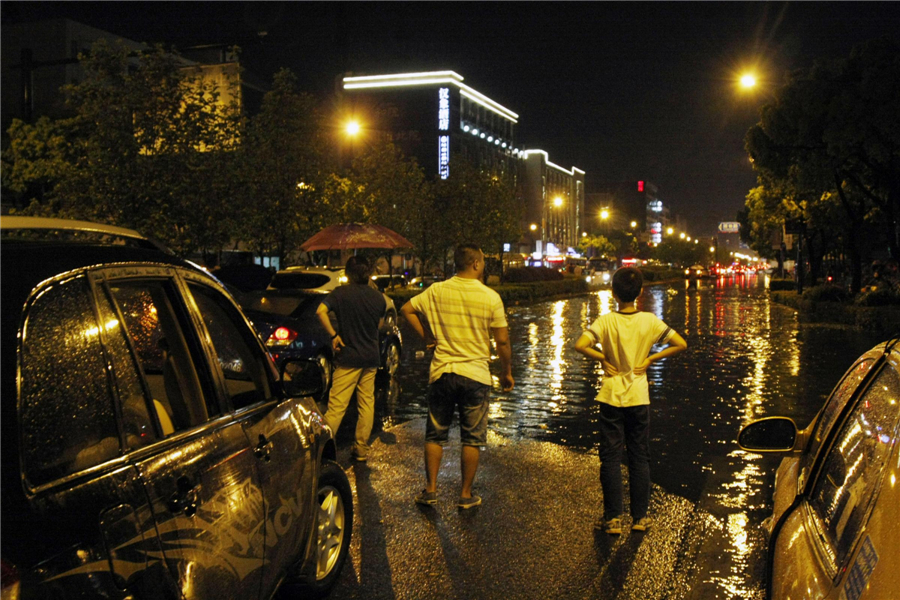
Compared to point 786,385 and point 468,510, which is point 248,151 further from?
point 468,510

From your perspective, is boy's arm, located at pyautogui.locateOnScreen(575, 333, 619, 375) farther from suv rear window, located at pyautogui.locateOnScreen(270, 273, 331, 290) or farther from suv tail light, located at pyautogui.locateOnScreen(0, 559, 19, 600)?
suv rear window, located at pyautogui.locateOnScreen(270, 273, 331, 290)

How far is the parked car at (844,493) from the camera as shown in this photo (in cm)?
193

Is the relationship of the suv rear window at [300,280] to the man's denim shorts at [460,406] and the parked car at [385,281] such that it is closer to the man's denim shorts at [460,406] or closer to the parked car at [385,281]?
the parked car at [385,281]

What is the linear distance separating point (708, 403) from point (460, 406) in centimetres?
617

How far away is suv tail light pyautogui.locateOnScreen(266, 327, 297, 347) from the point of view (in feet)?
36.6

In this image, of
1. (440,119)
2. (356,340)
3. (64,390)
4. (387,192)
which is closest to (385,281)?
(356,340)

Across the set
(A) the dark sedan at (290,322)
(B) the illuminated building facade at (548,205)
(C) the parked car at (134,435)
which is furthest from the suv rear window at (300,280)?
(B) the illuminated building facade at (548,205)

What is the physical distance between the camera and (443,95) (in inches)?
4055

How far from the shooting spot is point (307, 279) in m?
13.5

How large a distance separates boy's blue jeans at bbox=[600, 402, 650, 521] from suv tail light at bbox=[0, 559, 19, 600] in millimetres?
4163

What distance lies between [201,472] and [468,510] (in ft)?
11.7

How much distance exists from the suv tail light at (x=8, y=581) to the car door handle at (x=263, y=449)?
4.99ft

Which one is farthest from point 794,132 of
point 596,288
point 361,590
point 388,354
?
point 596,288

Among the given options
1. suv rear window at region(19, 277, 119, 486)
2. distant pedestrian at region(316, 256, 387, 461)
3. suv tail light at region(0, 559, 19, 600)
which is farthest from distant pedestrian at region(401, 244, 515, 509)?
suv tail light at region(0, 559, 19, 600)
